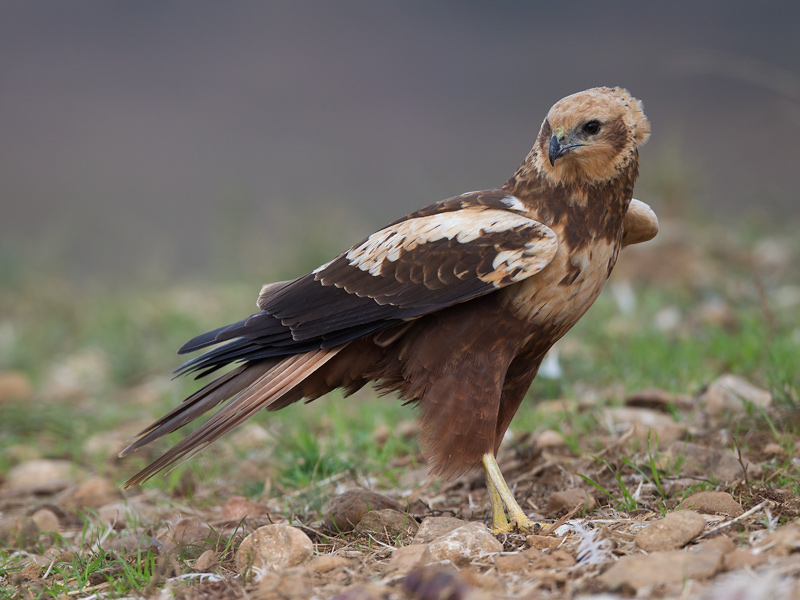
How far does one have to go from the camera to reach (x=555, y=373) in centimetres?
515

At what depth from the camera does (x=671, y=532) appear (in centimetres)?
261

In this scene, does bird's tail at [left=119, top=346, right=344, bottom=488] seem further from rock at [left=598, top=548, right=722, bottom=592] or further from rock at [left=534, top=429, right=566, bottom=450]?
rock at [left=598, top=548, right=722, bottom=592]

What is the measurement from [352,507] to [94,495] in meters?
1.70

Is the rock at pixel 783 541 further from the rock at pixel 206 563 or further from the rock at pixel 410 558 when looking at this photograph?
the rock at pixel 206 563

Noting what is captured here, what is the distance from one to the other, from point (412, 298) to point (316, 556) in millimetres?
1021

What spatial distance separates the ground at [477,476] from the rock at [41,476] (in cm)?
1

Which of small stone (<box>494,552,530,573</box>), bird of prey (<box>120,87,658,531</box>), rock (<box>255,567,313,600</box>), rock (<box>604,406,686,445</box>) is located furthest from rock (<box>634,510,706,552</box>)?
rock (<box>604,406,686,445</box>)

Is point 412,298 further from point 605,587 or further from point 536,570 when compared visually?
point 605,587

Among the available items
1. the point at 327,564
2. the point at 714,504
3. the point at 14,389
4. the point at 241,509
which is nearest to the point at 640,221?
the point at 714,504

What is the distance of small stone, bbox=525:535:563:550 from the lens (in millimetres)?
2826

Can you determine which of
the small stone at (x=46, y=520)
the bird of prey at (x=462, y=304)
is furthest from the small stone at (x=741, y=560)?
the small stone at (x=46, y=520)

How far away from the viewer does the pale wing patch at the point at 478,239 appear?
10.3 feet

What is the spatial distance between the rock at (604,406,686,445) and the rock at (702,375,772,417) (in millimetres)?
220

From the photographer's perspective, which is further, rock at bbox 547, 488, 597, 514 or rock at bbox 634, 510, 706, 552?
rock at bbox 547, 488, 597, 514
